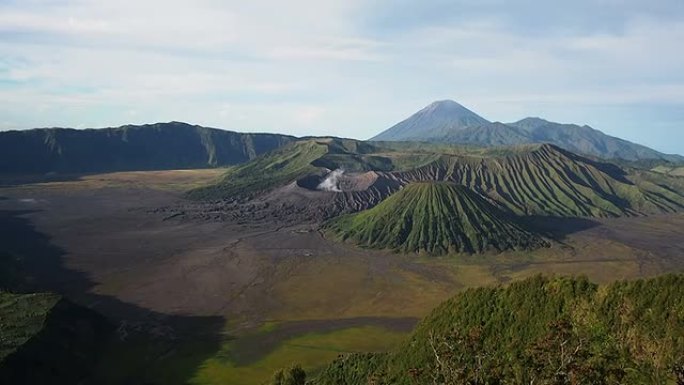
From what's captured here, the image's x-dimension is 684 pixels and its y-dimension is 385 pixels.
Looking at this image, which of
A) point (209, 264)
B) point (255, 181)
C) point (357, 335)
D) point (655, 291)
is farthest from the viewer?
point (255, 181)

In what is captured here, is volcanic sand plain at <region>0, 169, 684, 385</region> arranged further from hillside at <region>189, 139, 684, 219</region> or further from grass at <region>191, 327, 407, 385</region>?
hillside at <region>189, 139, 684, 219</region>

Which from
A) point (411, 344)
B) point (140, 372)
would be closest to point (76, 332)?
point (140, 372)

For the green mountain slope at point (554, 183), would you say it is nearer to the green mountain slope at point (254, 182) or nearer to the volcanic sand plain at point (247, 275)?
the volcanic sand plain at point (247, 275)

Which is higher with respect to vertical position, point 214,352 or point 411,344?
point 411,344

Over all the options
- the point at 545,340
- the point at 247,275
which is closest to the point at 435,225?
the point at 247,275

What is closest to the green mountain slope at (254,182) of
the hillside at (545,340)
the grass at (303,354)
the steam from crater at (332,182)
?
the steam from crater at (332,182)

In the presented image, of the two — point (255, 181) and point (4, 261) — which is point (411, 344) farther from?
point (255, 181)

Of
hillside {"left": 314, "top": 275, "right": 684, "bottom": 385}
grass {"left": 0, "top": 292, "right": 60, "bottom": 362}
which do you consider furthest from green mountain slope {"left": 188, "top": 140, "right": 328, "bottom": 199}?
hillside {"left": 314, "top": 275, "right": 684, "bottom": 385}

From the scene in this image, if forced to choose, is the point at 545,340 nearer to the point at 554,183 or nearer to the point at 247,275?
the point at 247,275
